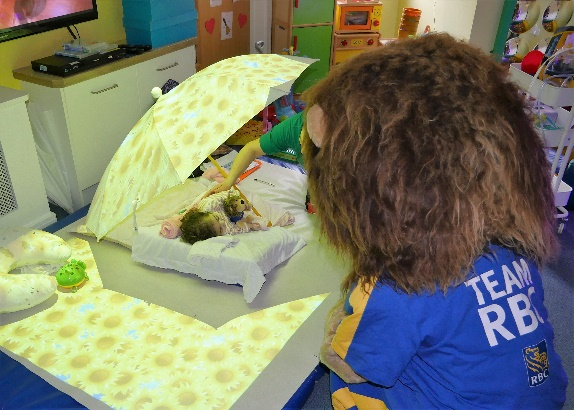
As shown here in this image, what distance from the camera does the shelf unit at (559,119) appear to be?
2.13 meters

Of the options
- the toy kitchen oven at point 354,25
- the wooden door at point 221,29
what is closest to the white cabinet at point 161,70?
the wooden door at point 221,29

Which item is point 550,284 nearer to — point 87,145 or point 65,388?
point 65,388

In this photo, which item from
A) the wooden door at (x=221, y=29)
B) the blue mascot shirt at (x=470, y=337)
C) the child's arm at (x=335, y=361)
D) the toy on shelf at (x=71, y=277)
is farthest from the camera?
the wooden door at (x=221, y=29)

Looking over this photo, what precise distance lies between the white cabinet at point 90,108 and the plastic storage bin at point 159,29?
0.09 metres

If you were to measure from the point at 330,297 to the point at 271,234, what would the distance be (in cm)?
36

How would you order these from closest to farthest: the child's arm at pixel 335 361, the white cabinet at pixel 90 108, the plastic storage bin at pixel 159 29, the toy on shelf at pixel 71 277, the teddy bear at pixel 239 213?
the child's arm at pixel 335 361, the toy on shelf at pixel 71 277, the teddy bear at pixel 239 213, the white cabinet at pixel 90 108, the plastic storage bin at pixel 159 29

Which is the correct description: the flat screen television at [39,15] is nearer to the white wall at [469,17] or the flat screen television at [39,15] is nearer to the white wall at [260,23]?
the white wall at [260,23]

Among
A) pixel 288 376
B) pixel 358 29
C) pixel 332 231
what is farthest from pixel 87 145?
pixel 358 29

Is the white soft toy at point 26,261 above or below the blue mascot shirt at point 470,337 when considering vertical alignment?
below

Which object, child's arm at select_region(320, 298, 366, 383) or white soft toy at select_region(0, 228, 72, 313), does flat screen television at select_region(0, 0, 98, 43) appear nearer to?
white soft toy at select_region(0, 228, 72, 313)

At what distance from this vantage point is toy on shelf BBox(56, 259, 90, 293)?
174 centimetres

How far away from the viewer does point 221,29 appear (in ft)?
10.6

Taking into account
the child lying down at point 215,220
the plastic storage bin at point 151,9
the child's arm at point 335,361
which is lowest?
the child lying down at point 215,220

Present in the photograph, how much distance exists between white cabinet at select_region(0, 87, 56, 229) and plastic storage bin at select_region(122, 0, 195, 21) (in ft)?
2.75
